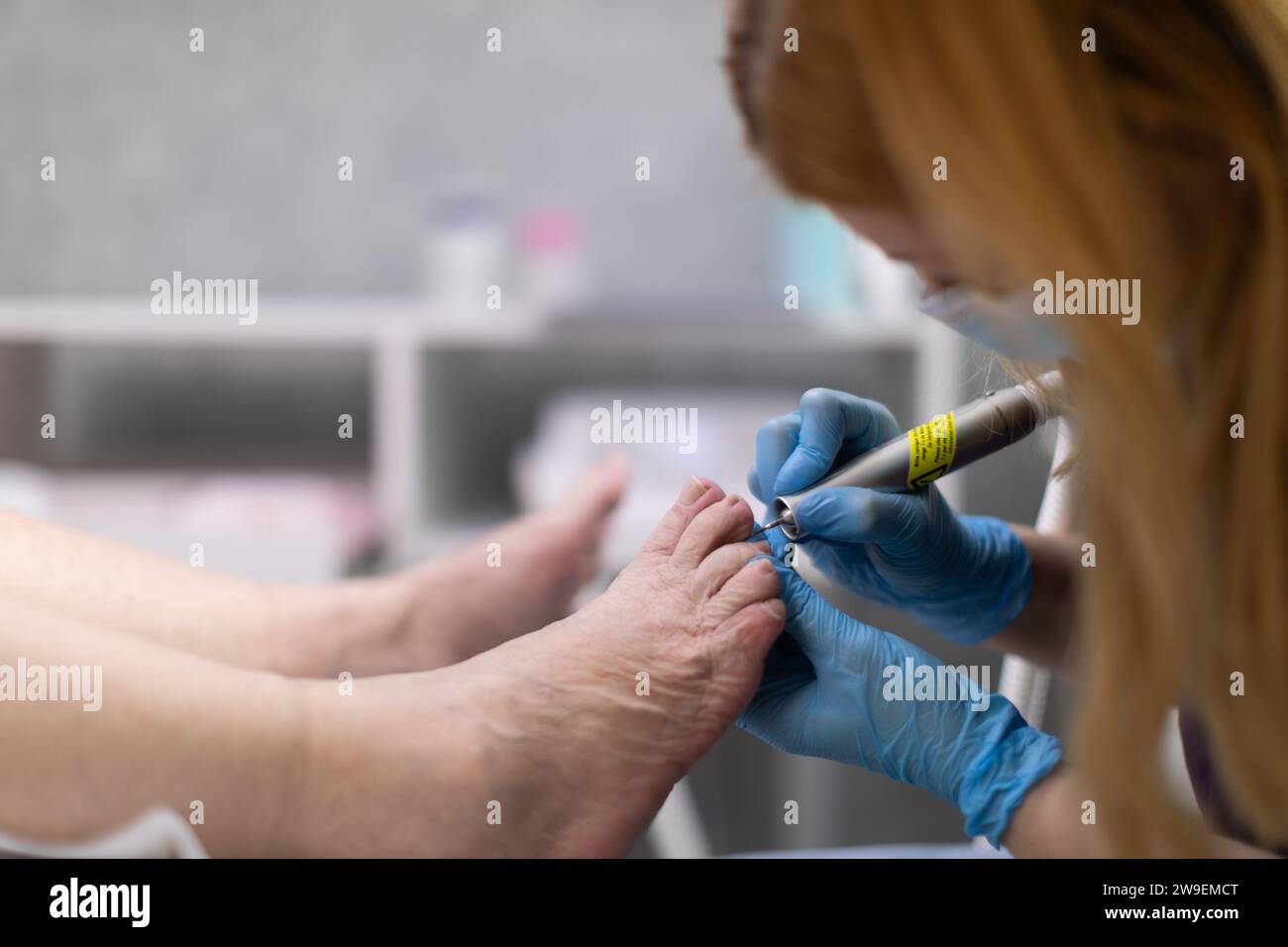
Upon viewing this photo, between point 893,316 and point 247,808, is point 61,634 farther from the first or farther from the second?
point 893,316

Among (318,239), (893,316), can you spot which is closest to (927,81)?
(893,316)

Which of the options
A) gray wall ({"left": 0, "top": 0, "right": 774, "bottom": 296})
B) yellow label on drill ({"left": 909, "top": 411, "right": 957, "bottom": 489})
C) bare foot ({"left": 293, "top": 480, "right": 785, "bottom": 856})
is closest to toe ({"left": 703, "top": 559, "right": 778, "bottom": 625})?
bare foot ({"left": 293, "top": 480, "right": 785, "bottom": 856})

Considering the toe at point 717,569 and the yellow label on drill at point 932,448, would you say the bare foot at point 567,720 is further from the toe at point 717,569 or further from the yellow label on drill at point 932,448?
the yellow label on drill at point 932,448

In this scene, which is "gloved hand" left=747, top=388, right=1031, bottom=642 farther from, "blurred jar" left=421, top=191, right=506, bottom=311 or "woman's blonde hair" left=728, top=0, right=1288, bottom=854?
"blurred jar" left=421, top=191, right=506, bottom=311

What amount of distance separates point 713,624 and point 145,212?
62.9 inches

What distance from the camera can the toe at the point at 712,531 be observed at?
0.55m

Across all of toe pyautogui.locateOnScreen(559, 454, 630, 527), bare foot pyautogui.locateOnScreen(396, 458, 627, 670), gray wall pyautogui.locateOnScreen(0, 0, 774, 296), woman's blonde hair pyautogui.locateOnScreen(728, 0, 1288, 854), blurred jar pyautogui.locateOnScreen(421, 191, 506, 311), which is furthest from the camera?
gray wall pyautogui.locateOnScreen(0, 0, 774, 296)

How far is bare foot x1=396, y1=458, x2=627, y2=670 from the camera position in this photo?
670 mm

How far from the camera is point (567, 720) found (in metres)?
0.51

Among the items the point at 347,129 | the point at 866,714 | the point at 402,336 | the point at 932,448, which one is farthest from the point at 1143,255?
the point at 347,129

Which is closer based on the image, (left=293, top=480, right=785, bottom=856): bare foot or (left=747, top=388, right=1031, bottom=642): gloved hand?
(left=293, top=480, right=785, bottom=856): bare foot

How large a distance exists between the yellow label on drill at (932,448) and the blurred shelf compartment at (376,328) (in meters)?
0.85

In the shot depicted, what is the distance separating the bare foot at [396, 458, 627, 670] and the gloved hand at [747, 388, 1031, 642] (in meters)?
0.19

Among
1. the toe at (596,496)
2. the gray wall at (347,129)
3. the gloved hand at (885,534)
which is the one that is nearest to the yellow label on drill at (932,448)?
the gloved hand at (885,534)
